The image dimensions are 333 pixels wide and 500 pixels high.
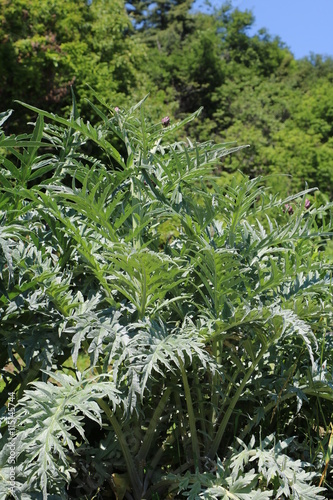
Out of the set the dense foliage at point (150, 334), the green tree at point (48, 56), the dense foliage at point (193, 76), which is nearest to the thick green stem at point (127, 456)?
the dense foliage at point (150, 334)

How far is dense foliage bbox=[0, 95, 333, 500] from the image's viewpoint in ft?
6.21

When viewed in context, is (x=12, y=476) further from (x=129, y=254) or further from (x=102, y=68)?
(x=102, y=68)

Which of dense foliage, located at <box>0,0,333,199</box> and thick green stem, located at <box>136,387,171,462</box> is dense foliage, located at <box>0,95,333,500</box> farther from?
dense foliage, located at <box>0,0,333,199</box>

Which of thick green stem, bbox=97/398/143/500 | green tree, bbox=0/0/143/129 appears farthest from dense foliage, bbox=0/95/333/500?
green tree, bbox=0/0/143/129

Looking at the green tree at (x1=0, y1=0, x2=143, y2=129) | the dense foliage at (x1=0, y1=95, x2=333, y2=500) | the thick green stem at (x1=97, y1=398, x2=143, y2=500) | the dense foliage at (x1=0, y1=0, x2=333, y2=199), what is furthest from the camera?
the dense foliage at (x1=0, y1=0, x2=333, y2=199)

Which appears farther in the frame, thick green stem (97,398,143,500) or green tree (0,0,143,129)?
green tree (0,0,143,129)

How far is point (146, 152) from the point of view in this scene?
2.44m

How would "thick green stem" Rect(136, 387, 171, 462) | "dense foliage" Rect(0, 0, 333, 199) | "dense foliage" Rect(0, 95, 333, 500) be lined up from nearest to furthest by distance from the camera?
"dense foliage" Rect(0, 95, 333, 500)
"thick green stem" Rect(136, 387, 171, 462)
"dense foliage" Rect(0, 0, 333, 199)

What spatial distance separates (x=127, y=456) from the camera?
2135 mm

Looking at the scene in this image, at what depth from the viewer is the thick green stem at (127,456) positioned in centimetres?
201

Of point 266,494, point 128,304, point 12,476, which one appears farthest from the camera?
point 128,304

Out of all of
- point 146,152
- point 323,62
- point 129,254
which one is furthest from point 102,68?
point 323,62

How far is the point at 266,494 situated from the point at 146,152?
137cm

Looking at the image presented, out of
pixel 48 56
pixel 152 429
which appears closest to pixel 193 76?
pixel 48 56
